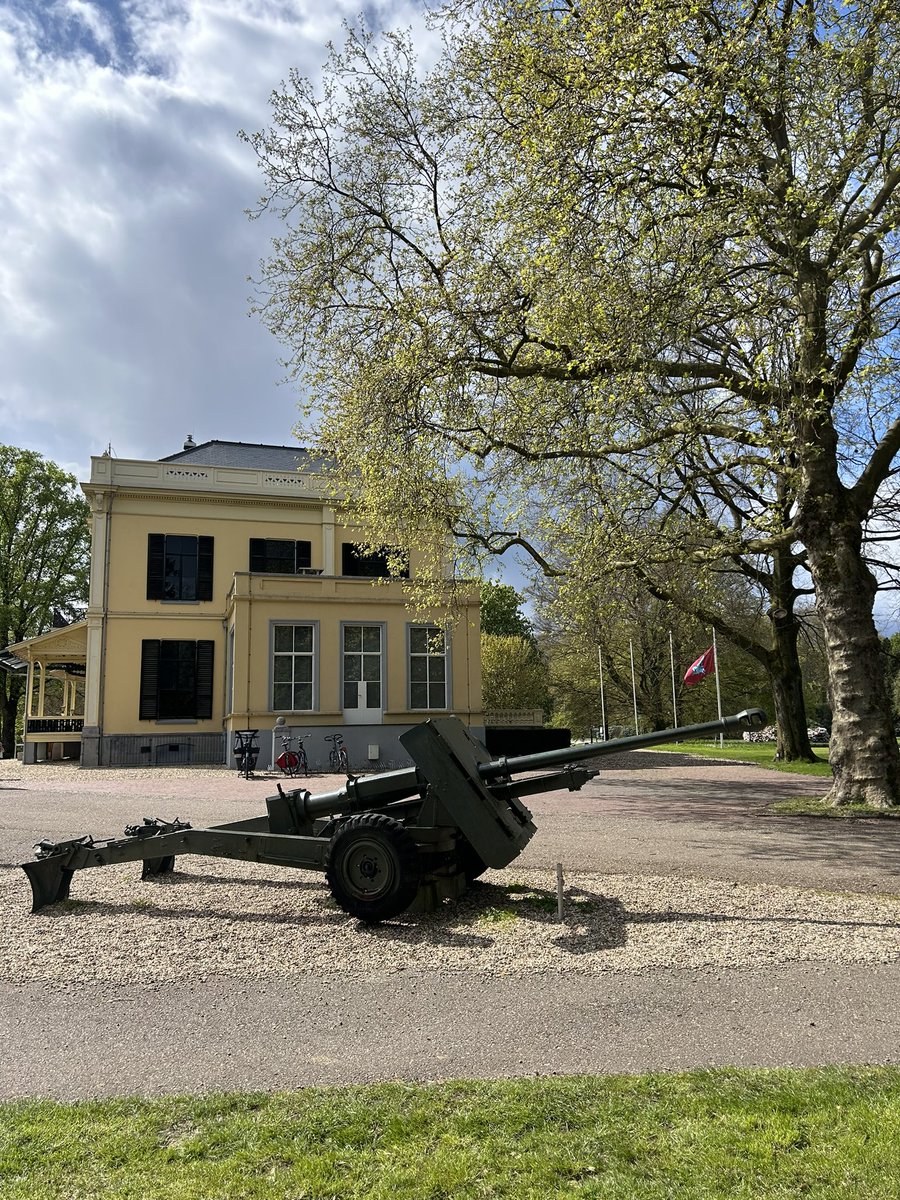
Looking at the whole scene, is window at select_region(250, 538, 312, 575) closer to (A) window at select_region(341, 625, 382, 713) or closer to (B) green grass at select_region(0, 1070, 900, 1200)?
(A) window at select_region(341, 625, 382, 713)

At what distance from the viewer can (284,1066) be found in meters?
3.62

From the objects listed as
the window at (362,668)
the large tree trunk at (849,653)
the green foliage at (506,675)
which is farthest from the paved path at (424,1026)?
the green foliage at (506,675)

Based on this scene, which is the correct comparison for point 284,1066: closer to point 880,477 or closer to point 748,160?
point 748,160

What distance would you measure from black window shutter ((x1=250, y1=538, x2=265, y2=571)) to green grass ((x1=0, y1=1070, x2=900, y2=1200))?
25418 millimetres

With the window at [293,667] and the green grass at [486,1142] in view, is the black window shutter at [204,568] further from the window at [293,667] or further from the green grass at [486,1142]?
the green grass at [486,1142]

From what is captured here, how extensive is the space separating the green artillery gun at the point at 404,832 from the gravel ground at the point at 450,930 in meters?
0.28

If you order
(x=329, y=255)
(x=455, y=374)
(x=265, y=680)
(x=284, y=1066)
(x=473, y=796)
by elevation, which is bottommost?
(x=284, y=1066)

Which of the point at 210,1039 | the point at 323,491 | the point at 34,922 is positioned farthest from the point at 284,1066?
the point at 323,491

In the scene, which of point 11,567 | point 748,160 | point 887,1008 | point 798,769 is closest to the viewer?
point 887,1008

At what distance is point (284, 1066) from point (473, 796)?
238 cm

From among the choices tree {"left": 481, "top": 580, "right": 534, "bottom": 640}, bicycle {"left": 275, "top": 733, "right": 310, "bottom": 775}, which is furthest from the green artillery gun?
tree {"left": 481, "top": 580, "right": 534, "bottom": 640}

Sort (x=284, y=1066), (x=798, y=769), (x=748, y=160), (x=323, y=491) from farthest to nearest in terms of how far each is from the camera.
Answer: (x=323, y=491)
(x=798, y=769)
(x=748, y=160)
(x=284, y=1066)

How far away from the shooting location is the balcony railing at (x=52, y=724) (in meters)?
27.7

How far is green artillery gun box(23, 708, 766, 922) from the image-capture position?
569 cm
